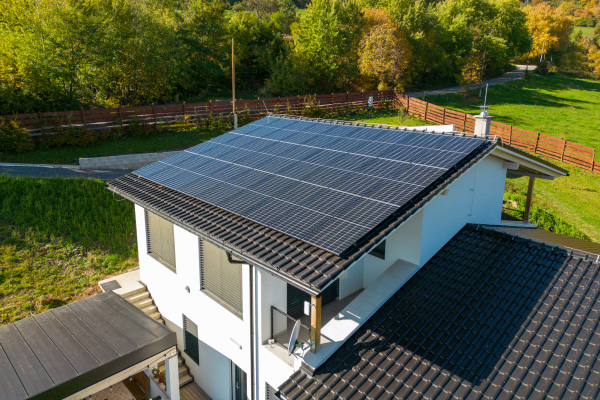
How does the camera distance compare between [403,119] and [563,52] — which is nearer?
[403,119]

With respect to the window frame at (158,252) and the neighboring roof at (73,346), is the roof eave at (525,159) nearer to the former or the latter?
the window frame at (158,252)

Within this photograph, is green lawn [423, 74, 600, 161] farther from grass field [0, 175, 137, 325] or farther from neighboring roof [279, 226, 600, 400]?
grass field [0, 175, 137, 325]

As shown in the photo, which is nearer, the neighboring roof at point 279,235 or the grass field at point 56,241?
the neighboring roof at point 279,235

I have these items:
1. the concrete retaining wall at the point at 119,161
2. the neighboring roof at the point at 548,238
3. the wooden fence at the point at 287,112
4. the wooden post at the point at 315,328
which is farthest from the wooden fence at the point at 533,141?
the wooden post at the point at 315,328

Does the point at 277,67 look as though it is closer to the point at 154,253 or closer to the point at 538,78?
the point at 154,253

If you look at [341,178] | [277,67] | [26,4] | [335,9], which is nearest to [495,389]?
[341,178]

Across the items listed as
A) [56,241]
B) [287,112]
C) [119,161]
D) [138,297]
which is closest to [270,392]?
[138,297]
